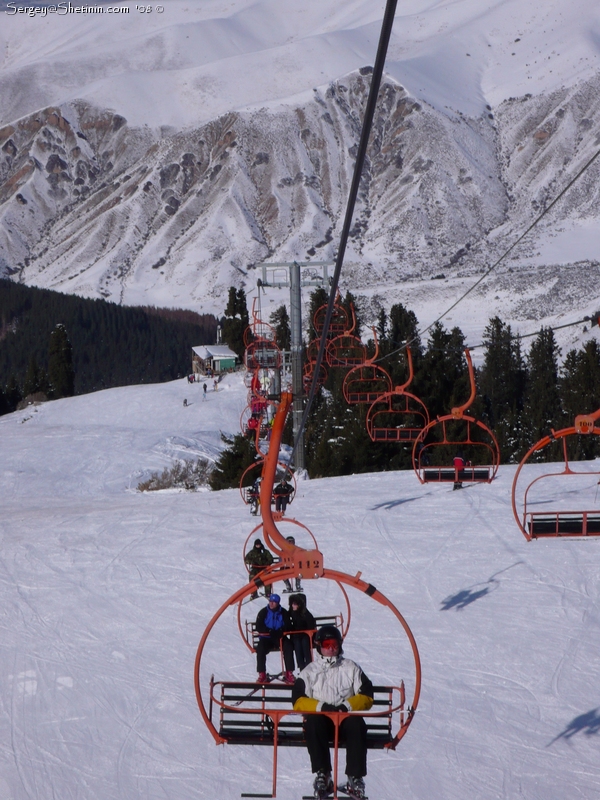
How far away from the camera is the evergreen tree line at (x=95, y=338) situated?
4370 inches

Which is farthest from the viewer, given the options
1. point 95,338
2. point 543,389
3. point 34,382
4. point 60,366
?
point 95,338

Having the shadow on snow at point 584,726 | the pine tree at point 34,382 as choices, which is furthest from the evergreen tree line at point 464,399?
the pine tree at point 34,382

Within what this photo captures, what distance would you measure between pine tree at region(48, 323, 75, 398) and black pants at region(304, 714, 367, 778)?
210 feet

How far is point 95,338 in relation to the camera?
118938 mm

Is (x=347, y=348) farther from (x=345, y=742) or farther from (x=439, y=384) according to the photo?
(x=439, y=384)

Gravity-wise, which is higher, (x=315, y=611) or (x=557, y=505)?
(x=557, y=505)

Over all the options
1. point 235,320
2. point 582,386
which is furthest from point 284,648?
point 235,320

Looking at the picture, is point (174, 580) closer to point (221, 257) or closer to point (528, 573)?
point (528, 573)

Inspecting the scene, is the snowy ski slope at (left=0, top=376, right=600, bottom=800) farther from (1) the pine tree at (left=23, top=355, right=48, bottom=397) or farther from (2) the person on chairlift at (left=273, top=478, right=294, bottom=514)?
(1) the pine tree at (left=23, top=355, right=48, bottom=397)

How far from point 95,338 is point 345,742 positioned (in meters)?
115

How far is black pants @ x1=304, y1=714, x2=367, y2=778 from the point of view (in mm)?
7027

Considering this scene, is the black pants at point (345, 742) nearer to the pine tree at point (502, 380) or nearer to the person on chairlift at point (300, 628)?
the person on chairlift at point (300, 628)

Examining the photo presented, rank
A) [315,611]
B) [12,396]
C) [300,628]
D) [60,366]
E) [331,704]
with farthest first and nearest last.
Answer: [60,366] → [12,396] → [315,611] → [300,628] → [331,704]

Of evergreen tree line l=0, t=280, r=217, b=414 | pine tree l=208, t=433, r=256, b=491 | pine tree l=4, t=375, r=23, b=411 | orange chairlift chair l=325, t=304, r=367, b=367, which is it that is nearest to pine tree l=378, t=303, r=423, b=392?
pine tree l=208, t=433, r=256, b=491
